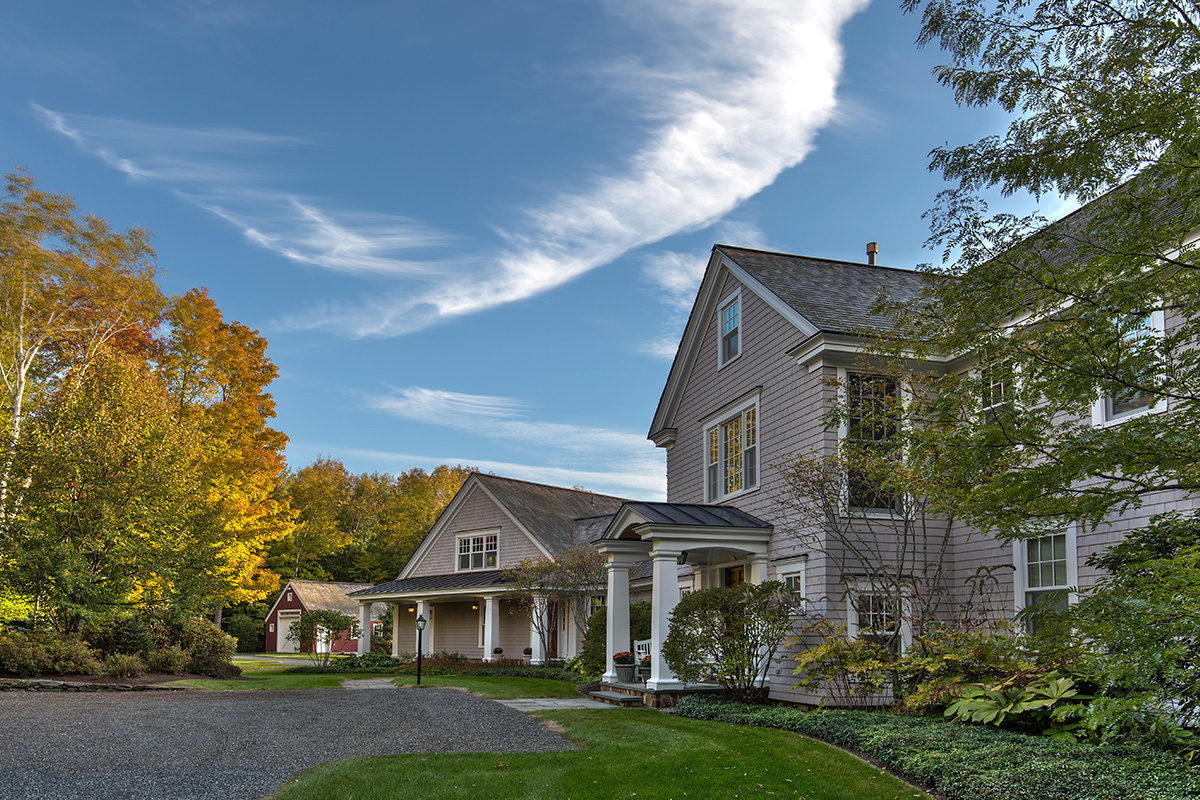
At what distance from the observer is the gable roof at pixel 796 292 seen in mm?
13664

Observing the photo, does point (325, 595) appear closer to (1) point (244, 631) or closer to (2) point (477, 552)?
(1) point (244, 631)

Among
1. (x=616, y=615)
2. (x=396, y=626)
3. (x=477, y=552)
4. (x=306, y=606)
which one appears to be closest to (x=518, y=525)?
(x=477, y=552)

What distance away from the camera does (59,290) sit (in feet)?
74.5

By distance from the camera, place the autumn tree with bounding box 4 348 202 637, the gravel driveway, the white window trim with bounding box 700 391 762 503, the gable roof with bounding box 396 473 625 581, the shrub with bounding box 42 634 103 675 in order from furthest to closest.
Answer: the gable roof with bounding box 396 473 625 581
the autumn tree with bounding box 4 348 202 637
the shrub with bounding box 42 634 103 675
the white window trim with bounding box 700 391 762 503
the gravel driveway

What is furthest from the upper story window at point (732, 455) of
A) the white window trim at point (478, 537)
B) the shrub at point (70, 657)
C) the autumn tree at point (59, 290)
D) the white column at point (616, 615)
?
the autumn tree at point (59, 290)

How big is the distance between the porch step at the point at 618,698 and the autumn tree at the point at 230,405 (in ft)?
43.9

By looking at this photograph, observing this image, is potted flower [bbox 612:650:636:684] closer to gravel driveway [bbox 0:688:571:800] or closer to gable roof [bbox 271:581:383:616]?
gravel driveway [bbox 0:688:571:800]

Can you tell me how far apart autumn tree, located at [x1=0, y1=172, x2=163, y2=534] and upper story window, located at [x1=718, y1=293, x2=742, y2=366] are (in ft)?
54.0

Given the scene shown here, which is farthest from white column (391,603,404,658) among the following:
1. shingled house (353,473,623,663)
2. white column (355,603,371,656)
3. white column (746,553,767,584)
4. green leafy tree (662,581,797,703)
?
green leafy tree (662,581,797,703)

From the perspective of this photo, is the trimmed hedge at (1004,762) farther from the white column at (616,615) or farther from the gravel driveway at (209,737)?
the white column at (616,615)

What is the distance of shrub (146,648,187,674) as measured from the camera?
18.1 metres

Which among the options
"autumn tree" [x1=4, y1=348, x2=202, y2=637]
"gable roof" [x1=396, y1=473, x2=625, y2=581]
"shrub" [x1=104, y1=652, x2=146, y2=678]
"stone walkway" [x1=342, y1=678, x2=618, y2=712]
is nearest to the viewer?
"stone walkway" [x1=342, y1=678, x2=618, y2=712]

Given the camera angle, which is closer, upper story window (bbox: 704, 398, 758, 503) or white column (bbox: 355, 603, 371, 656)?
upper story window (bbox: 704, 398, 758, 503)

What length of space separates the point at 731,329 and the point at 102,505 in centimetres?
1367
